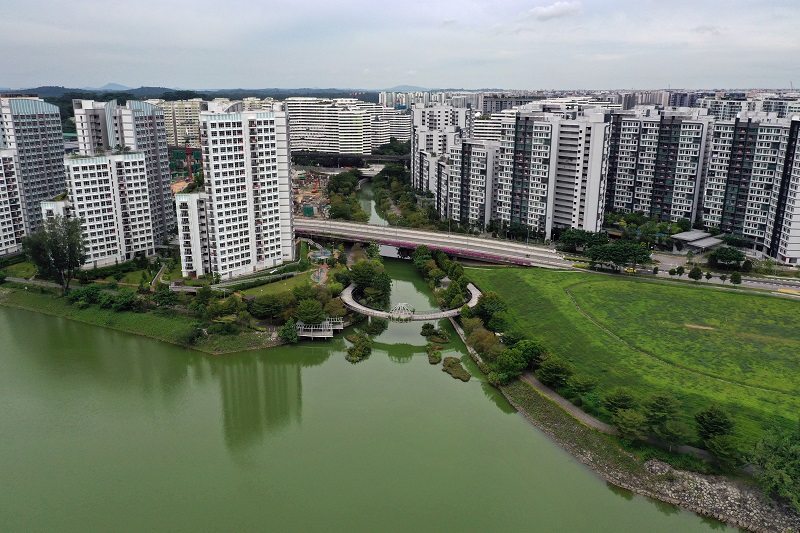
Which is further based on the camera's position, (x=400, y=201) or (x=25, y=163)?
(x=400, y=201)

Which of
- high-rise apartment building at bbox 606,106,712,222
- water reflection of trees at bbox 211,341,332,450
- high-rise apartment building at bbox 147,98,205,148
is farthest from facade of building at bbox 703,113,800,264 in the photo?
high-rise apartment building at bbox 147,98,205,148

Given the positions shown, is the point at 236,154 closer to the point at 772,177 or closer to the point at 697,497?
the point at 697,497

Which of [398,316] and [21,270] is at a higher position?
[398,316]

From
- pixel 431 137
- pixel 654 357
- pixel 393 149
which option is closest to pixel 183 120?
pixel 393 149

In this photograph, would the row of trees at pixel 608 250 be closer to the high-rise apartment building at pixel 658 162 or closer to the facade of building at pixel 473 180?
the facade of building at pixel 473 180

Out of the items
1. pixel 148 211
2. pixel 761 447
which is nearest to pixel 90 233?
pixel 148 211

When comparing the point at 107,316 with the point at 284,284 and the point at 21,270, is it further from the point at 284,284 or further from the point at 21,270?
the point at 21,270

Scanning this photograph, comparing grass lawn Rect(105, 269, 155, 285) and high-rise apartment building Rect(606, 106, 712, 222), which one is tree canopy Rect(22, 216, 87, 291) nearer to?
grass lawn Rect(105, 269, 155, 285)
